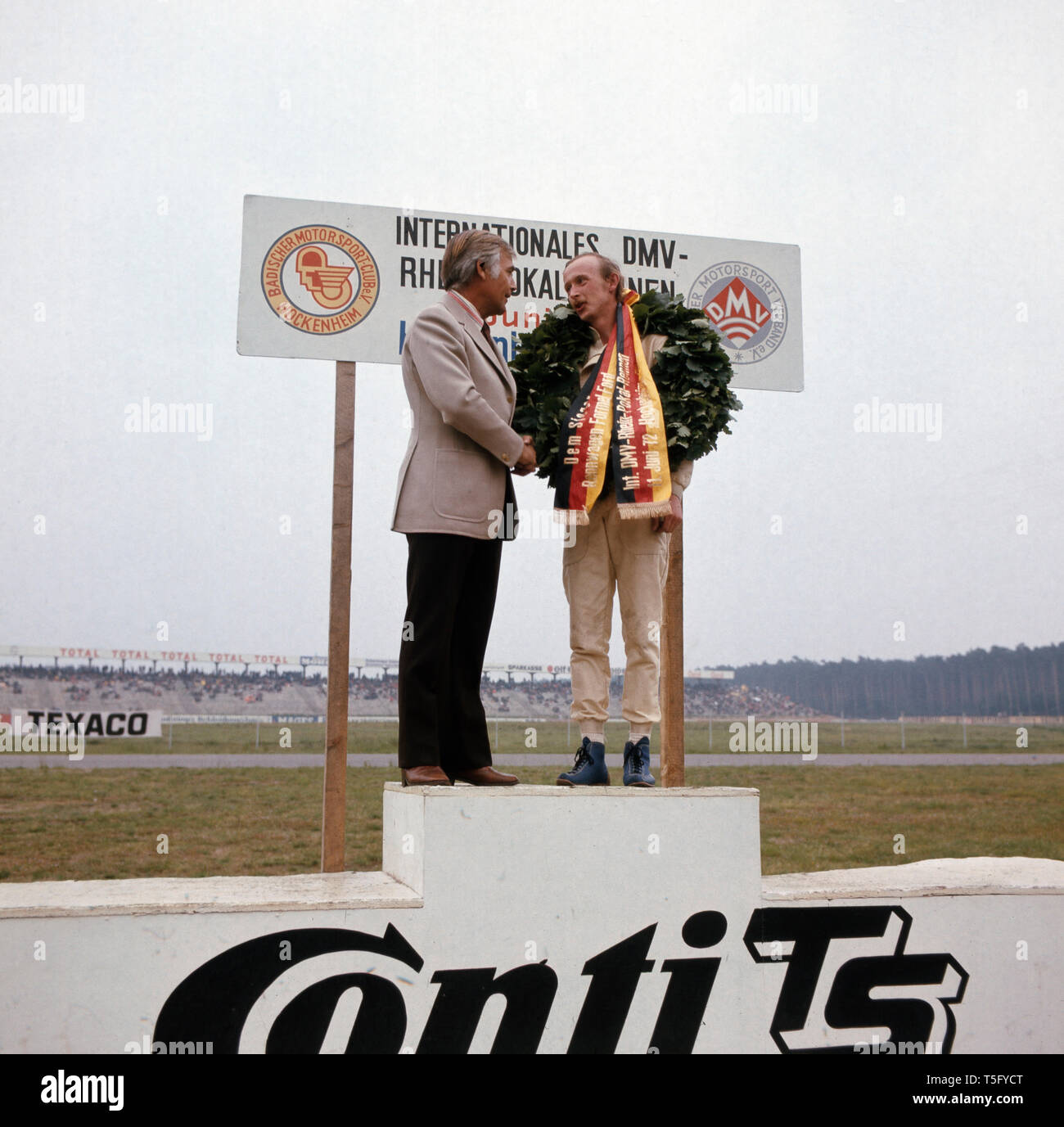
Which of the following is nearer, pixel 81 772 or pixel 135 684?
pixel 81 772

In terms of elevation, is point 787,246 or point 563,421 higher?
point 787,246

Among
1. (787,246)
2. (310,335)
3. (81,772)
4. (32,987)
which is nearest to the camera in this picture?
(32,987)

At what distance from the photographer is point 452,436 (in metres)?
3.11

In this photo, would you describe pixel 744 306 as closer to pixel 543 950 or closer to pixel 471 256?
pixel 471 256

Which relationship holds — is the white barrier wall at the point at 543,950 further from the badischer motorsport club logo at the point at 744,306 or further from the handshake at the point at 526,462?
the badischer motorsport club logo at the point at 744,306

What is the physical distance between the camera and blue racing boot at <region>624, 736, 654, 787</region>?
3098mm

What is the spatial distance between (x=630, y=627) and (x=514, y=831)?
0.89 meters

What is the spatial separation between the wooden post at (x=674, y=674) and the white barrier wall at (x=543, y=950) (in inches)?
63.7

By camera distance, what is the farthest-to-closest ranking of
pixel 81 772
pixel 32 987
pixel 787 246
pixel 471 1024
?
1. pixel 81 772
2. pixel 787 246
3. pixel 471 1024
4. pixel 32 987

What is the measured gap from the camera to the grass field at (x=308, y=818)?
309 inches

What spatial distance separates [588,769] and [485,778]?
343 millimetres
